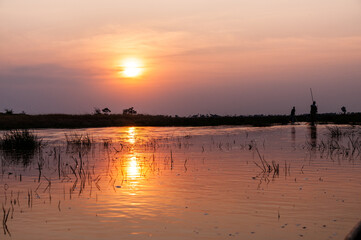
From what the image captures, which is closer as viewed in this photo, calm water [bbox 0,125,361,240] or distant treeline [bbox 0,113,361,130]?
calm water [bbox 0,125,361,240]

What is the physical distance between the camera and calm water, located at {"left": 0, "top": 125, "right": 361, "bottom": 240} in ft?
23.9

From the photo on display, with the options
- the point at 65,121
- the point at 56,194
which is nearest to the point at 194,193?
the point at 56,194

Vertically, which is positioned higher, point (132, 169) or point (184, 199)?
point (132, 169)

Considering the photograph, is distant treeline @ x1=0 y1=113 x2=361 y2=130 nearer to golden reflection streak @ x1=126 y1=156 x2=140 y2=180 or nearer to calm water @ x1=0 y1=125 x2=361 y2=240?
golden reflection streak @ x1=126 y1=156 x2=140 y2=180

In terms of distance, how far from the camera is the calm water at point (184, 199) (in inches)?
287

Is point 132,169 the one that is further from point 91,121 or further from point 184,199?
point 91,121

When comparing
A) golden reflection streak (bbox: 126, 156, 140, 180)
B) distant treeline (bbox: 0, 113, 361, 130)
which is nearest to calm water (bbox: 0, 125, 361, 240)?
golden reflection streak (bbox: 126, 156, 140, 180)

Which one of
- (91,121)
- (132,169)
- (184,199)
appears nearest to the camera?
(184,199)

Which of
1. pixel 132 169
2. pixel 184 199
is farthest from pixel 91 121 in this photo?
pixel 184 199

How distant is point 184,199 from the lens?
31.4 feet

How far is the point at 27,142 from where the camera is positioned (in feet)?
74.1

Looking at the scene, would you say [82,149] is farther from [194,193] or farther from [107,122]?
[107,122]

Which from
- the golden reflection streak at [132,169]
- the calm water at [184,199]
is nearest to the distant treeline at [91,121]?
the golden reflection streak at [132,169]

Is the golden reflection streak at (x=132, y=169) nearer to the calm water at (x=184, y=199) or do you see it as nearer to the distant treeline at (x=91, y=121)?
the calm water at (x=184, y=199)
